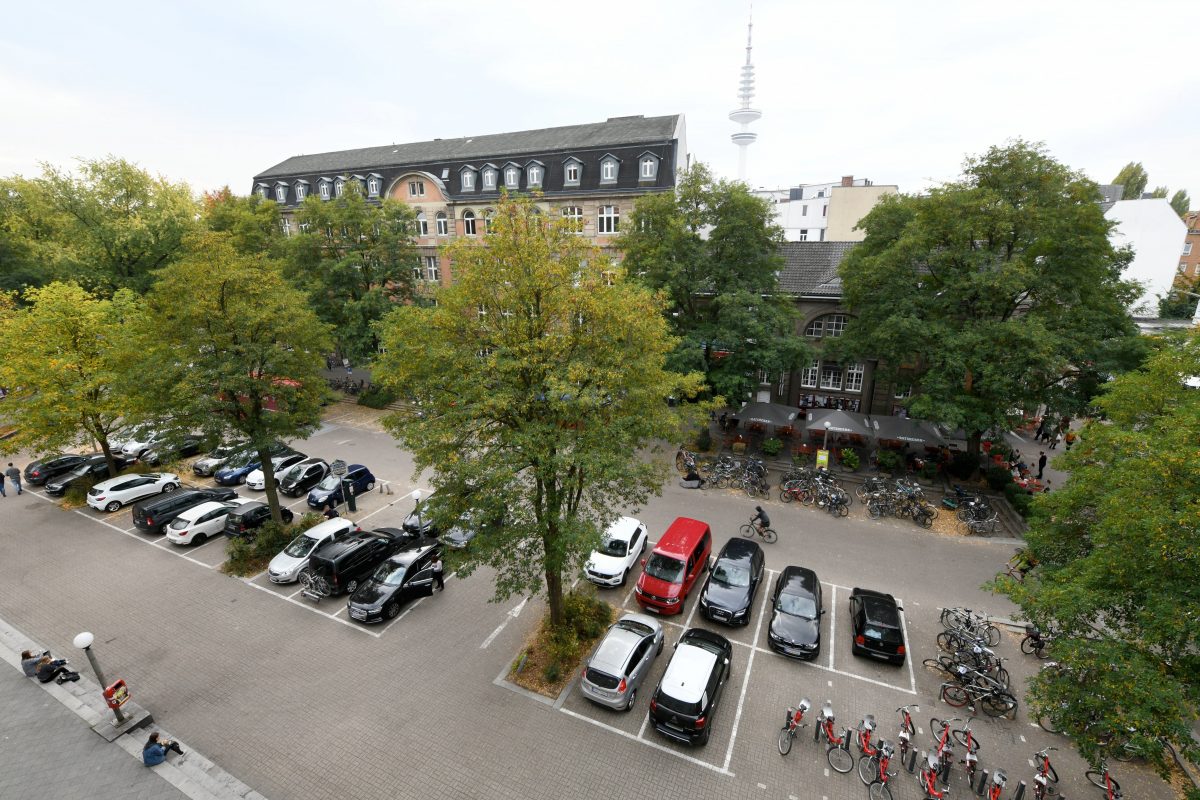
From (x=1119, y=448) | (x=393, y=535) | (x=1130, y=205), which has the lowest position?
(x=393, y=535)

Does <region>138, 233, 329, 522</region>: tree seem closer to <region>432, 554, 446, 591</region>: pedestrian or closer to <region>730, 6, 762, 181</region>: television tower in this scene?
<region>432, 554, 446, 591</region>: pedestrian

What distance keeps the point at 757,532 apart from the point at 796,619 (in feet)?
18.8

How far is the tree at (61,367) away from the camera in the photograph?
747 inches

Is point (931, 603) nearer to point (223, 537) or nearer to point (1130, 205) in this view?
point (223, 537)

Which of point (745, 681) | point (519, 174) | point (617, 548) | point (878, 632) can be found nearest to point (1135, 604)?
point (878, 632)

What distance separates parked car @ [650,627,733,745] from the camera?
33.7 ft

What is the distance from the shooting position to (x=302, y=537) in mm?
16531

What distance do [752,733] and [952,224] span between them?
18841 millimetres

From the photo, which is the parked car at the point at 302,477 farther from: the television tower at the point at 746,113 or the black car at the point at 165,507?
the television tower at the point at 746,113

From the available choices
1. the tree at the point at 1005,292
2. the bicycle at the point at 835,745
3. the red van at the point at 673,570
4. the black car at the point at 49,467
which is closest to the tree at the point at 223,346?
the black car at the point at 49,467

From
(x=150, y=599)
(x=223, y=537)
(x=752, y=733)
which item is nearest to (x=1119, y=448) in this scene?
(x=752, y=733)

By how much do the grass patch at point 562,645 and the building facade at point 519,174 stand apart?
67.3 ft

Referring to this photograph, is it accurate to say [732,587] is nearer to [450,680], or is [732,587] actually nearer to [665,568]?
[665,568]

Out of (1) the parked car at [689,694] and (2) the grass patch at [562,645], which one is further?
(2) the grass patch at [562,645]
